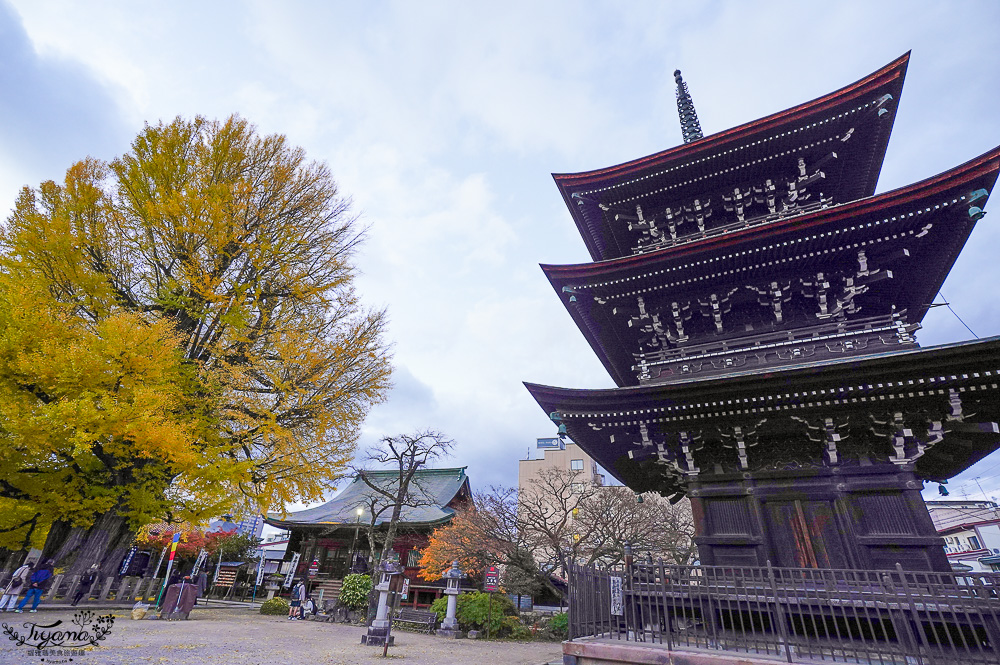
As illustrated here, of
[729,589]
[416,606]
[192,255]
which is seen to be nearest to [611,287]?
[729,589]

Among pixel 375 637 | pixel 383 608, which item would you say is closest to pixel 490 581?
pixel 383 608

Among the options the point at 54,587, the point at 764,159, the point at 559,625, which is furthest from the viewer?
the point at 559,625

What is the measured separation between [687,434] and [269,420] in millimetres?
8616

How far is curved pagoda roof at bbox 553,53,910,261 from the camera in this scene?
9570mm

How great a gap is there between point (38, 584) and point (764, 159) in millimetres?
19103

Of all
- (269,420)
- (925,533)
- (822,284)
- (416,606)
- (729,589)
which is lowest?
(416,606)

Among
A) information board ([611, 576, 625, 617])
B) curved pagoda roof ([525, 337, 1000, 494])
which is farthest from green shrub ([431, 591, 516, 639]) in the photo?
information board ([611, 576, 625, 617])

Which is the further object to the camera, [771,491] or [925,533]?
[771,491]

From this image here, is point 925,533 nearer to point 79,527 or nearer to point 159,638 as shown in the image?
point 159,638

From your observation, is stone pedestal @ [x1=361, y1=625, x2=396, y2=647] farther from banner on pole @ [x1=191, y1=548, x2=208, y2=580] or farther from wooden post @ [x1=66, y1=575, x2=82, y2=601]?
banner on pole @ [x1=191, y1=548, x2=208, y2=580]

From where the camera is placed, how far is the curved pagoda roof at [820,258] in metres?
7.84

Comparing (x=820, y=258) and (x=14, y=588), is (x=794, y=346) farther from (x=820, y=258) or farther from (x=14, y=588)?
(x=14, y=588)

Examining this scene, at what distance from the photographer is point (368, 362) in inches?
440

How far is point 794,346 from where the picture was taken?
8.98 metres
